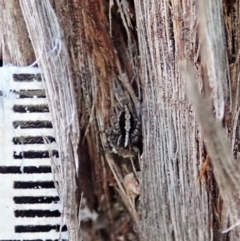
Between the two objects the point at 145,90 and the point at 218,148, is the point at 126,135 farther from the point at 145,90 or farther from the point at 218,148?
the point at 218,148

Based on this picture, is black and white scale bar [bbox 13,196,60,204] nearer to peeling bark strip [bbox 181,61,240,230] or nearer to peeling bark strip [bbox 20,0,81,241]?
peeling bark strip [bbox 20,0,81,241]

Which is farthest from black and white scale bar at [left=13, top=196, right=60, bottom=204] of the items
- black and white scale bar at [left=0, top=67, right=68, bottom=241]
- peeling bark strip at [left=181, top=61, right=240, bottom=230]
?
peeling bark strip at [left=181, top=61, right=240, bottom=230]

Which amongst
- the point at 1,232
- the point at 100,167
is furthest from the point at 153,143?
the point at 1,232

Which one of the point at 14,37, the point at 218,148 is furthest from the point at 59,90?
the point at 218,148

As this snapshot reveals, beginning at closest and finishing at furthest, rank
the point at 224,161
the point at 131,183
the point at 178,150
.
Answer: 1. the point at 224,161
2. the point at 178,150
3. the point at 131,183

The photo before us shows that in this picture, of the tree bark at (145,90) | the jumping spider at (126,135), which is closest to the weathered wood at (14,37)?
the tree bark at (145,90)

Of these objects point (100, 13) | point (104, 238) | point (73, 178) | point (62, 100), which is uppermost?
point (100, 13)

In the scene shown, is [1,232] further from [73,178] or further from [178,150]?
[178,150]
